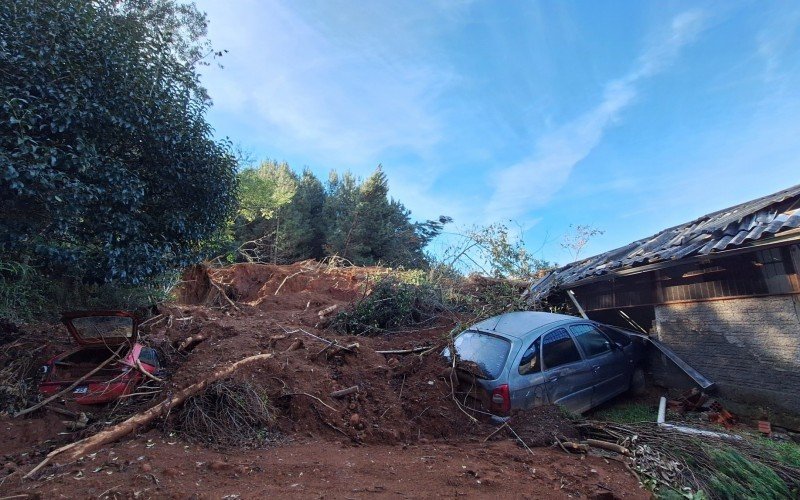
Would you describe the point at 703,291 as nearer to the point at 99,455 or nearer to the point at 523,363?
the point at 523,363

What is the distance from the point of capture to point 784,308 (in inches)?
248

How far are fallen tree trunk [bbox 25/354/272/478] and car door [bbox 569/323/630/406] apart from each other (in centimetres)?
541

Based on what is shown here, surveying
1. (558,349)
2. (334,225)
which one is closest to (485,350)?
(558,349)

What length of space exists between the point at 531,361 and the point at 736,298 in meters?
3.91

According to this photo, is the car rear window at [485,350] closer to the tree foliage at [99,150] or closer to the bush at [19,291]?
the tree foliage at [99,150]

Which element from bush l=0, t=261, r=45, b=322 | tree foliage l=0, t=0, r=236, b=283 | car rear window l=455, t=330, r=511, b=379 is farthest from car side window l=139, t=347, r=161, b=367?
car rear window l=455, t=330, r=511, b=379

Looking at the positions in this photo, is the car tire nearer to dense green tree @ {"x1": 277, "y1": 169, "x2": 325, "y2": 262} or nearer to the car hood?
the car hood

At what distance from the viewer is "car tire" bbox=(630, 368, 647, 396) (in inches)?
310

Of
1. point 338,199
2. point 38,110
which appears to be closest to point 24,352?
point 38,110

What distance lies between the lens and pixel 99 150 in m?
7.42

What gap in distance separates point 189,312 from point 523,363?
399 inches

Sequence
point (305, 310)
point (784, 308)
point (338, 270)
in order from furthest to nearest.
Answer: point (338, 270)
point (305, 310)
point (784, 308)

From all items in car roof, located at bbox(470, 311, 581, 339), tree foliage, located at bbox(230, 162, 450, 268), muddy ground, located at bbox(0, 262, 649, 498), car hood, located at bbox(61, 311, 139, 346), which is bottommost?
muddy ground, located at bbox(0, 262, 649, 498)

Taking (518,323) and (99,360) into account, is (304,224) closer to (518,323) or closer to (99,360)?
(99,360)
